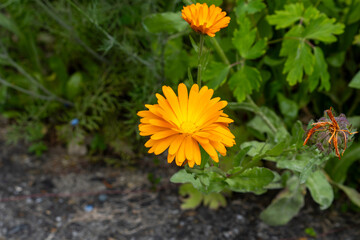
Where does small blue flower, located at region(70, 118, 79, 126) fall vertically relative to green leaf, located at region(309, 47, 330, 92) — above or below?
above

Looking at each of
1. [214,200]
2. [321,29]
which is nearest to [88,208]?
[214,200]

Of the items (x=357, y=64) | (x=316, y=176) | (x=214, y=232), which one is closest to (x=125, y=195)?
(x=214, y=232)

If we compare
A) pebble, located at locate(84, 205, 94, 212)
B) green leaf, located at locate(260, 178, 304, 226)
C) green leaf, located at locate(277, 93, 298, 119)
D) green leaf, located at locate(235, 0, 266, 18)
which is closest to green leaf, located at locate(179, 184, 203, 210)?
green leaf, located at locate(260, 178, 304, 226)

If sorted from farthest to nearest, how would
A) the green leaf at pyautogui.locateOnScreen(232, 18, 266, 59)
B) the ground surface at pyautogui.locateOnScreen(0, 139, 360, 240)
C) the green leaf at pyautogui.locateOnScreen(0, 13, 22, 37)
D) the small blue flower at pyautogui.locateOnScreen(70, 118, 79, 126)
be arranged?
the green leaf at pyautogui.locateOnScreen(0, 13, 22, 37), the small blue flower at pyautogui.locateOnScreen(70, 118, 79, 126), the ground surface at pyautogui.locateOnScreen(0, 139, 360, 240), the green leaf at pyautogui.locateOnScreen(232, 18, 266, 59)

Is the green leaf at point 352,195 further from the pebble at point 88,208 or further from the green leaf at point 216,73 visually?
the pebble at point 88,208

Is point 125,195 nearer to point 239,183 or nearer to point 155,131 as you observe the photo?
point 239,183

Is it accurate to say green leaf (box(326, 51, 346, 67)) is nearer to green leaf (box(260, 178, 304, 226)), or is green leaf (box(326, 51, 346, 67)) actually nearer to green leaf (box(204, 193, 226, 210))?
green leaf (box(260, 178, 304, 226))
